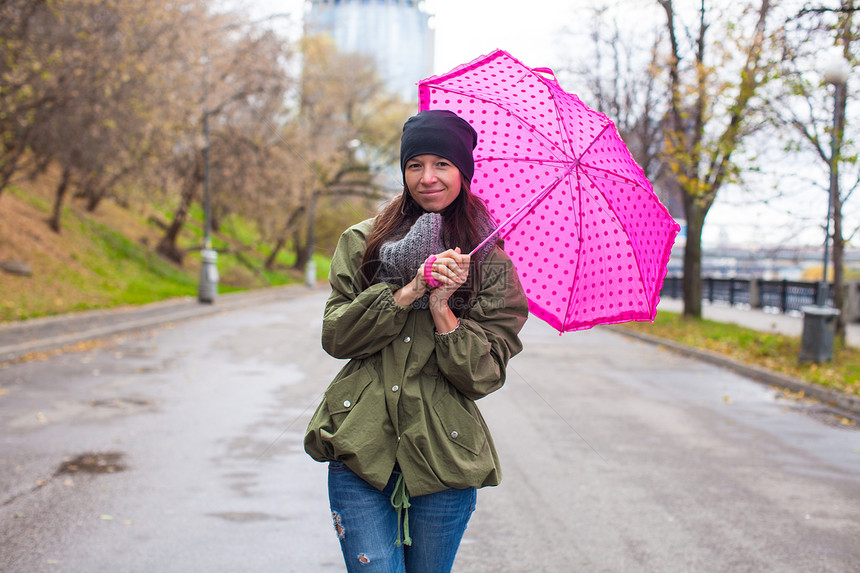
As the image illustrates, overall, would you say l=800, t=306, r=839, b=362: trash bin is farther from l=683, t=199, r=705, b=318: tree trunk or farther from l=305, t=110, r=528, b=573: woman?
l=305, t=110, r=528, b=573: woman

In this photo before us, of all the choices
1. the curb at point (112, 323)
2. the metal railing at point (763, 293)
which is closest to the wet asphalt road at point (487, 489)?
the curb at point (112, 323)

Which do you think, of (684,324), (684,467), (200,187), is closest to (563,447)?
(684,467)

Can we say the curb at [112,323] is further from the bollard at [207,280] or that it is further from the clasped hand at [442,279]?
the clasped hand at [442,279]

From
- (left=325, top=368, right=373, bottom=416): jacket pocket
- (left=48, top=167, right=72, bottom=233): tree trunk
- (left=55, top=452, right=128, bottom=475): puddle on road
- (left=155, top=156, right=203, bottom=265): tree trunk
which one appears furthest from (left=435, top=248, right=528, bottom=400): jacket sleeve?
(left=155, top=156, right=203, bottom=265): tree trunk

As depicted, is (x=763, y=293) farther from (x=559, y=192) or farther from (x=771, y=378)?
(x=559, y=192)

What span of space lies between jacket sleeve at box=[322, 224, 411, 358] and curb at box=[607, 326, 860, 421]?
8.40 metres

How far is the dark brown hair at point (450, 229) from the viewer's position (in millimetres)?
2295

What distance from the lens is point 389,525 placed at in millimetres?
2266

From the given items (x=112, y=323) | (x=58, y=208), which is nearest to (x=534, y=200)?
(x=112, y=323)

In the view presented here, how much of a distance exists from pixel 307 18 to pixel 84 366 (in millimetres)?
25161

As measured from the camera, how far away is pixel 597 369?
12438 mm

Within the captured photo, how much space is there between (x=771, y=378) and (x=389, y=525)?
1060 centimetres

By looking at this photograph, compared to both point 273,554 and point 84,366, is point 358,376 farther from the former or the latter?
point 84,366

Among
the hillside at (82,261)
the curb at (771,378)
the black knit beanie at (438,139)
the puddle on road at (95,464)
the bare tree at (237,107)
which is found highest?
the bare tree at (237,107)
